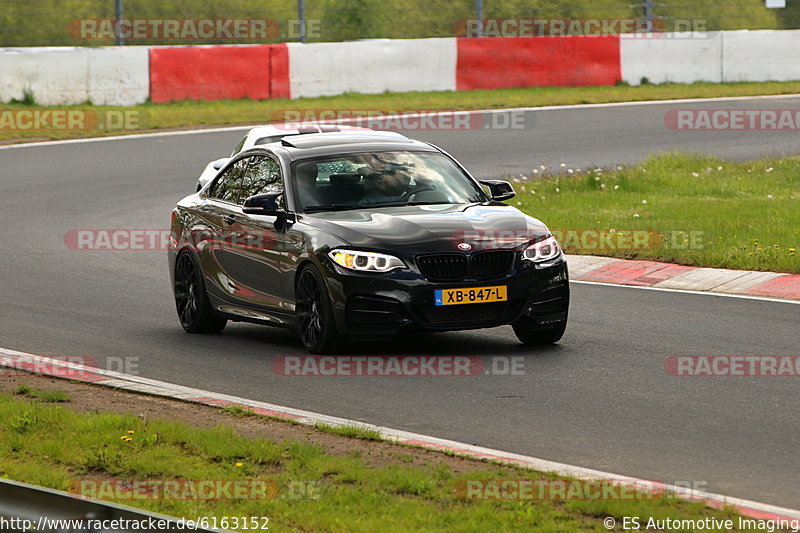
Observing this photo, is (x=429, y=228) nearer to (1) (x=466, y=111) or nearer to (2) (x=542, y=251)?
(2) (x=542, y=251)

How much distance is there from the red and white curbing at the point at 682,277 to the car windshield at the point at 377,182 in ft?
10.4

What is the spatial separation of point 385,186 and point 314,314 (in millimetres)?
1247

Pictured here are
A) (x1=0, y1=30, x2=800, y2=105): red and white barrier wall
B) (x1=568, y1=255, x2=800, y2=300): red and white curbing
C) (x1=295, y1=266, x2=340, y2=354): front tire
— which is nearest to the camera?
(x1=295, y1=266, x2=340, y2=354): front tire

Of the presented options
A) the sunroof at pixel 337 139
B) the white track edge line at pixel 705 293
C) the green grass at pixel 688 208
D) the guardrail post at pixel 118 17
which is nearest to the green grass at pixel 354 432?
the sunroof at pixel 337 139

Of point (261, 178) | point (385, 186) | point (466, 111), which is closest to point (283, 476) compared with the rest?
point (385, 186)

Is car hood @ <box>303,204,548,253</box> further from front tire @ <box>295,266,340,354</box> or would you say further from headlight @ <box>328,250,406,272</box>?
front tire @ <box>295,266,340,354</box>

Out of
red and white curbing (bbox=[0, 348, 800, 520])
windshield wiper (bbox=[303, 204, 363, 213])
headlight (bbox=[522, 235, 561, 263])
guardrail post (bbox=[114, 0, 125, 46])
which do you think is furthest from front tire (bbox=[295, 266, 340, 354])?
guardrail post (bbox=[114, 0, 125, 46])

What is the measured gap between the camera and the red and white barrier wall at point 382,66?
1120 inches

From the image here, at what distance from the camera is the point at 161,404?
9414mm

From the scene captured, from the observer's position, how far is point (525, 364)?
10.5 meters

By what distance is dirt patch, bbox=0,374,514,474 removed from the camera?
299 inches

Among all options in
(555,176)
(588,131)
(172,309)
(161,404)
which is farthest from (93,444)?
(588,131)

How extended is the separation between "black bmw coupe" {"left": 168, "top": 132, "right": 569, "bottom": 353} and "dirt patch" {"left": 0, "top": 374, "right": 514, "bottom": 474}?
1.71m

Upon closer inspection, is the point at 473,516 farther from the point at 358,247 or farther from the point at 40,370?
the point at 40,370
